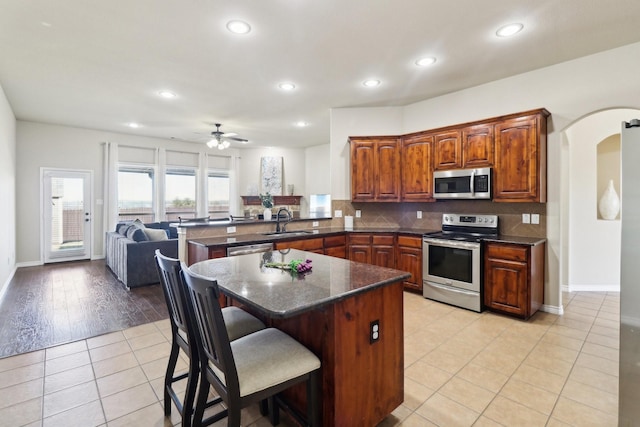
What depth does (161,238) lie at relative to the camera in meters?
5.15

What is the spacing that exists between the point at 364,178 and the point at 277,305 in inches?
146

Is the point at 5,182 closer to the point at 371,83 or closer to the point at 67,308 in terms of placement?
the point at 67,308

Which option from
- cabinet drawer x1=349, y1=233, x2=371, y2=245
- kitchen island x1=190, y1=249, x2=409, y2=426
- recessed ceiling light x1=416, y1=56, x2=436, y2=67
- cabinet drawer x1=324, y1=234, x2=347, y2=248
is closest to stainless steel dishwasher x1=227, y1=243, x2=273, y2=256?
cabinet drawer x1=324, y1=234, x2=347, y2=248

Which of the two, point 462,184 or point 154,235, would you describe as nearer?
point 462,184

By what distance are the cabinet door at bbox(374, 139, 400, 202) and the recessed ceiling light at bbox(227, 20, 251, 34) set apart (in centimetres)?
258

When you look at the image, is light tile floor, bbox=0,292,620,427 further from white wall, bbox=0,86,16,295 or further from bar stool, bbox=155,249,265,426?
white wall, bbox=0,86,16,295

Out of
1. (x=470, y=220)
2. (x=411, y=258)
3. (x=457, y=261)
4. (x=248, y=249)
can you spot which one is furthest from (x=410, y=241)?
(x=248, y=249)

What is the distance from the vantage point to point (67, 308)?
12.6 ft

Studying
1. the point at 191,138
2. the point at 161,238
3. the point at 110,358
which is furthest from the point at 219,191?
the point at 110,358

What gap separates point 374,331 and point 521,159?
2.98 metres

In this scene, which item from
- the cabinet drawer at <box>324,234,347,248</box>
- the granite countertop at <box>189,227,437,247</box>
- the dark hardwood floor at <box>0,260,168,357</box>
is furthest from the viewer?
the cabinet drawer at <box>324,234,347,248</box>

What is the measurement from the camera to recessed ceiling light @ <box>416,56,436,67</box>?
338 cm

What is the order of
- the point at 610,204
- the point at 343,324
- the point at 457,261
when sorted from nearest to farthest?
the point at 343,324 → the point at 457,261 → the point at 610,204

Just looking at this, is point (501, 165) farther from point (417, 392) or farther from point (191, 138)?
point (191, 138)
